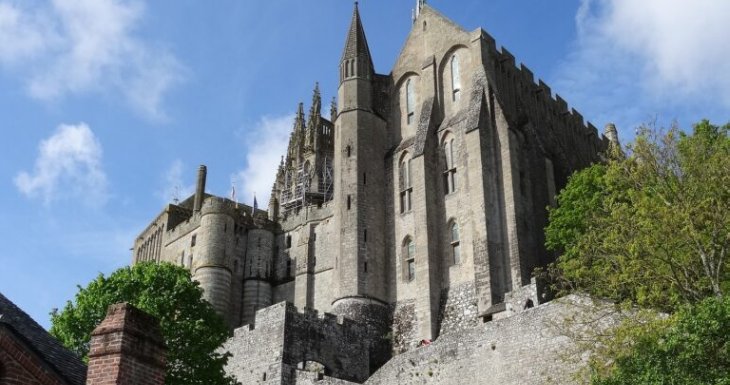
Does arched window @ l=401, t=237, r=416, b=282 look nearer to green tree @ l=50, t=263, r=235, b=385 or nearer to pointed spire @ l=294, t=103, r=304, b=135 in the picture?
green tree @ l=50, t=263, r=235, b=385

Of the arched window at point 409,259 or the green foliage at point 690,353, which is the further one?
the arched window at point 409,259

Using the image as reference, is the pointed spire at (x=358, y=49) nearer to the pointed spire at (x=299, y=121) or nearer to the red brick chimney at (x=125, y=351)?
the pointed spire at (x=299, y=121)

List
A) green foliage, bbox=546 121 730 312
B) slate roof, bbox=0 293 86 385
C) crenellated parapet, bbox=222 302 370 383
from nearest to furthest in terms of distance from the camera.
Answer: slate roof, bbox=0 293 86 385
green foliage, bbox=546 121 730 312
crenellated parapet, bbox=222 302 370 383

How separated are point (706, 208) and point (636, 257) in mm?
2319

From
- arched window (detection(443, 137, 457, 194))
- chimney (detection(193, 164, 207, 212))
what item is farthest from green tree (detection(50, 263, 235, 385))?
chimney (detection(193, 164, 207, 212))

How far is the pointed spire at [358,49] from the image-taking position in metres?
54.2

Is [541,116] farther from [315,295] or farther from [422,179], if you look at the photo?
[315,295]

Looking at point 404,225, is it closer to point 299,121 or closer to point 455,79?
point 455,79

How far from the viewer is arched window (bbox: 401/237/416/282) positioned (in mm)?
47375

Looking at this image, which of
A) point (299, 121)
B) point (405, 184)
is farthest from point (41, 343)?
point (299, 121)

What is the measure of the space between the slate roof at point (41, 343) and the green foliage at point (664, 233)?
1456 cm

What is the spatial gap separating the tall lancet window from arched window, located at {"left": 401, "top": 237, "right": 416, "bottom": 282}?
25.6ft

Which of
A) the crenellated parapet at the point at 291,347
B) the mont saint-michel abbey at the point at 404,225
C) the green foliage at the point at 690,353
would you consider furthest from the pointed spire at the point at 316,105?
the green foliage at the point at 690,353

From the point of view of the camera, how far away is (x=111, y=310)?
14242 millimetres
